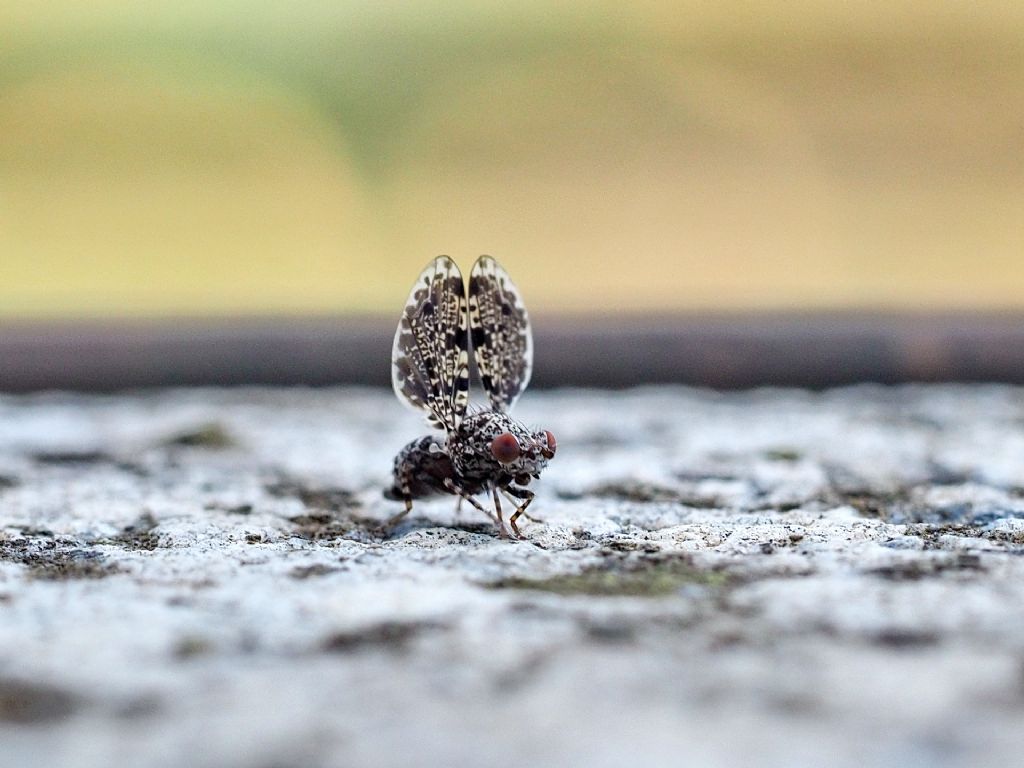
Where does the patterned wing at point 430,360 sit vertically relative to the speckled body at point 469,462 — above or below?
above

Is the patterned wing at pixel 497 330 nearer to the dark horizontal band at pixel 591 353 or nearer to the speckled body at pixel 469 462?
the speckled body at pixel 469 462

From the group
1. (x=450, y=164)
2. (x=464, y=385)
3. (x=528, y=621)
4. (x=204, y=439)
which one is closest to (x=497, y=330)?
(x=464, y=385)

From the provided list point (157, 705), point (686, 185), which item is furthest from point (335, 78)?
point (157, 705)

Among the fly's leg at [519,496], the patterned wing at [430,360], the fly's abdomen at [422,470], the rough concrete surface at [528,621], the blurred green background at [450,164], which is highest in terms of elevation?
the blurred green background at [450,164]

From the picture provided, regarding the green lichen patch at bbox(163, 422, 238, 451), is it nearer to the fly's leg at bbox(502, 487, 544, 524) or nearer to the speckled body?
the speckled body

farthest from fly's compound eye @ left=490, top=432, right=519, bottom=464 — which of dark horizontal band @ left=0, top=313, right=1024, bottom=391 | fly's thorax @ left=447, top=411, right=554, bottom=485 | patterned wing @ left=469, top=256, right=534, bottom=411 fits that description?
dark horizontal band @ left=0, top=313, right=1024, bottom=391

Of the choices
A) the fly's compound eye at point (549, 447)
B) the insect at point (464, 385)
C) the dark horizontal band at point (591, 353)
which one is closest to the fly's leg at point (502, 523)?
the insect at point (464, 385)

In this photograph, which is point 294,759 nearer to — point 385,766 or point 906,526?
point 385,766
